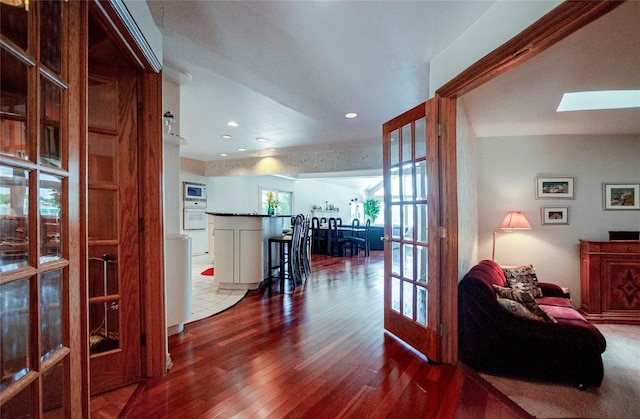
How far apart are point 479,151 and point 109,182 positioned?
14.0ft

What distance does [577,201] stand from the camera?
12.7 ft

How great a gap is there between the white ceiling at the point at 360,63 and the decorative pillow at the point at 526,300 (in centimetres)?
177

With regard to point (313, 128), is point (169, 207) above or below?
below

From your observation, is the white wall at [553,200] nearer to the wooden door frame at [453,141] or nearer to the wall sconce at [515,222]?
the wall sconce at [515,222]

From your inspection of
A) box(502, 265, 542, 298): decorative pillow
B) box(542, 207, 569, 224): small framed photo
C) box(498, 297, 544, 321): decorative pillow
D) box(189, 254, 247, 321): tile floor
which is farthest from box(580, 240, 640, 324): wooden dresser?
box(189, 254, 247, 321): tile floor

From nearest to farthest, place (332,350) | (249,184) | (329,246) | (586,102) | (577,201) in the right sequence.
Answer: (332,350) → (586,102) → (577,201) → (329,246) → (249,184)

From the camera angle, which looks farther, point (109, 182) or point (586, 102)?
point (586, 102)

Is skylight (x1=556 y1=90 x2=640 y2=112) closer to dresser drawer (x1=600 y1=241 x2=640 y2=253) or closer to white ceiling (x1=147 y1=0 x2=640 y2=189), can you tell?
white ceiling (x1=147 y1=0 x2=640 y2=189)

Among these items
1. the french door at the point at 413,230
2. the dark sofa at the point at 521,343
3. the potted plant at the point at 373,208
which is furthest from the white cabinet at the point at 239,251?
the potted plant at the point at 373,208

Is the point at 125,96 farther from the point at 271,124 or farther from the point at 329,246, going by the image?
the point at 329,246

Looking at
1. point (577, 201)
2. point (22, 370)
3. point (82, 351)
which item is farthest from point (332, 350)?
point (577, 201)

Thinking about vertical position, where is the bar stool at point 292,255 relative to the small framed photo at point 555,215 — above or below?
below

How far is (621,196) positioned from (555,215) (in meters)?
0.81

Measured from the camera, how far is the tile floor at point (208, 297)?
3.41 meters
